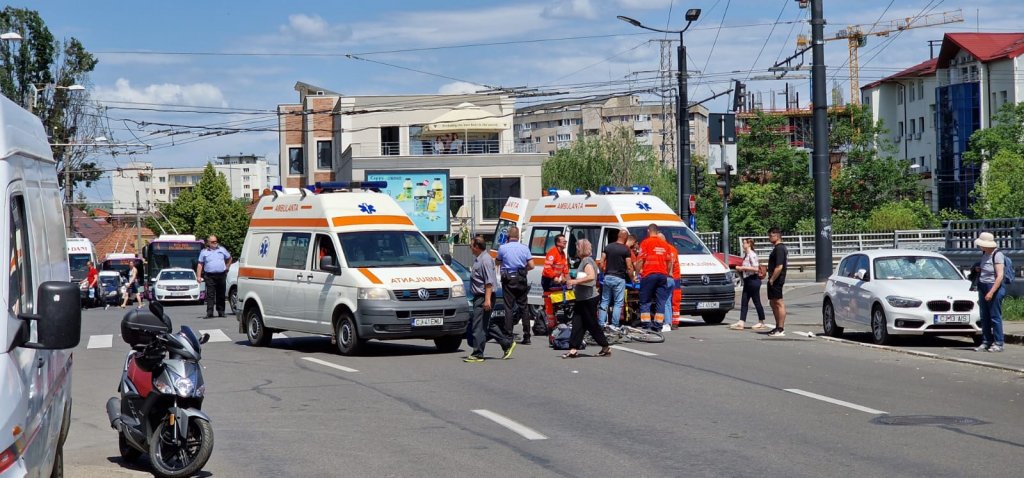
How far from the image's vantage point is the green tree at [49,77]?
54844 mm

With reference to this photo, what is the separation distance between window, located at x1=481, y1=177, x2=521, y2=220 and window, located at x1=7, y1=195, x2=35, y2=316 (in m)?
64.4

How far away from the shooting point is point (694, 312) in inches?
938

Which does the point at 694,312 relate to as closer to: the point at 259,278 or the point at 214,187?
the point at 259,278

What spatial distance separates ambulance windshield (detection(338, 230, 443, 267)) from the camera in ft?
61.2

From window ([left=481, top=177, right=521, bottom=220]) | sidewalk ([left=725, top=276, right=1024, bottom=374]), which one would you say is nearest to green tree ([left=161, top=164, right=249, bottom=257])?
window ([left=481, top=177, right=521, bottom=220])

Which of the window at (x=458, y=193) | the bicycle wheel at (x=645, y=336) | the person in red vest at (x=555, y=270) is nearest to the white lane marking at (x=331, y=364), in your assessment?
the person in red vest at (x=555, y=270)

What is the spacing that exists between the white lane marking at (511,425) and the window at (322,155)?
73.2 m

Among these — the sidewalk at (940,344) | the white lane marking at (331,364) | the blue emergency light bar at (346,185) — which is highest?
the blue emergency light bar at (346,185)

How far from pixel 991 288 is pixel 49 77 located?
4814 cm

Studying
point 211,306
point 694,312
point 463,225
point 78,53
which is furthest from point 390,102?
point 694,312

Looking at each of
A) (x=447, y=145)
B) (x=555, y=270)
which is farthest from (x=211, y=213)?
(x=555, y=270)

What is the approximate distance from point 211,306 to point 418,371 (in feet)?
52.0

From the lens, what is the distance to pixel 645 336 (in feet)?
66.5

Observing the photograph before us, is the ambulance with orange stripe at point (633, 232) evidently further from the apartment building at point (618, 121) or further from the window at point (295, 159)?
the apartment building at point (618, 121)
